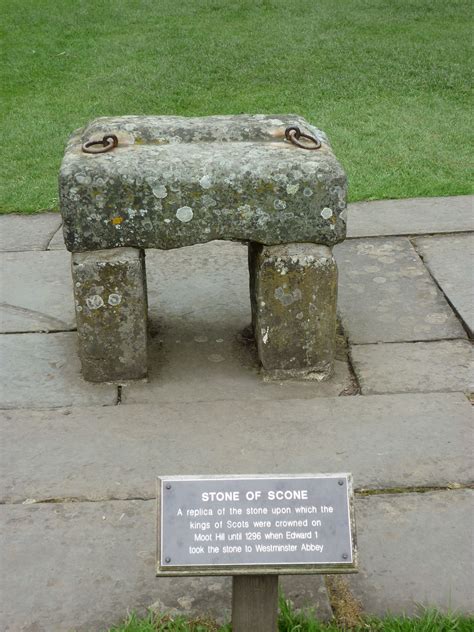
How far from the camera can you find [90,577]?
287 cm

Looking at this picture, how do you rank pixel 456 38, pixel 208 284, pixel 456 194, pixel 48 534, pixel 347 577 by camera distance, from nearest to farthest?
pixel 347 577 → pixel 48 534 → pixel 208 284 → pixel 456 194 → pixel 456 38

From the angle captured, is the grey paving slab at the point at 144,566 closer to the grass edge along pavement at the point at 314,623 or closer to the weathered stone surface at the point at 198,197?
the grass edge along pavement at the point at 314,623

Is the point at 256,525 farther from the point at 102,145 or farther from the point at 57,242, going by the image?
the point at 57,242

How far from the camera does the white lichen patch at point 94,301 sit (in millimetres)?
3893

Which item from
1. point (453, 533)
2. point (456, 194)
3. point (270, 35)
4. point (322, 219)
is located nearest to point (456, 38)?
point (270, 35)

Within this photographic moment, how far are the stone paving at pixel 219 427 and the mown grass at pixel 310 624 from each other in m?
0.06

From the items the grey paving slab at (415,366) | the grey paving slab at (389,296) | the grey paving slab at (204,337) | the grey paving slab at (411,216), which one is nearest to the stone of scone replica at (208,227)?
the grey paving slab at (204,337)

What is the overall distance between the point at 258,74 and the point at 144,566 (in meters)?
7.12

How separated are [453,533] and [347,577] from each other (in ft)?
1.33

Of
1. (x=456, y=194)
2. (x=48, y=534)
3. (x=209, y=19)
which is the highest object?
(x=48, y=534)

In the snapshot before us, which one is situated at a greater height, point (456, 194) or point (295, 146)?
point (295, 146)

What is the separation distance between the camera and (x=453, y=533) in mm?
3029

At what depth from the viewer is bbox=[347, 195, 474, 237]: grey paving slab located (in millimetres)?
5684

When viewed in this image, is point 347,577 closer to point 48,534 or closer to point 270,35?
point 48,534
